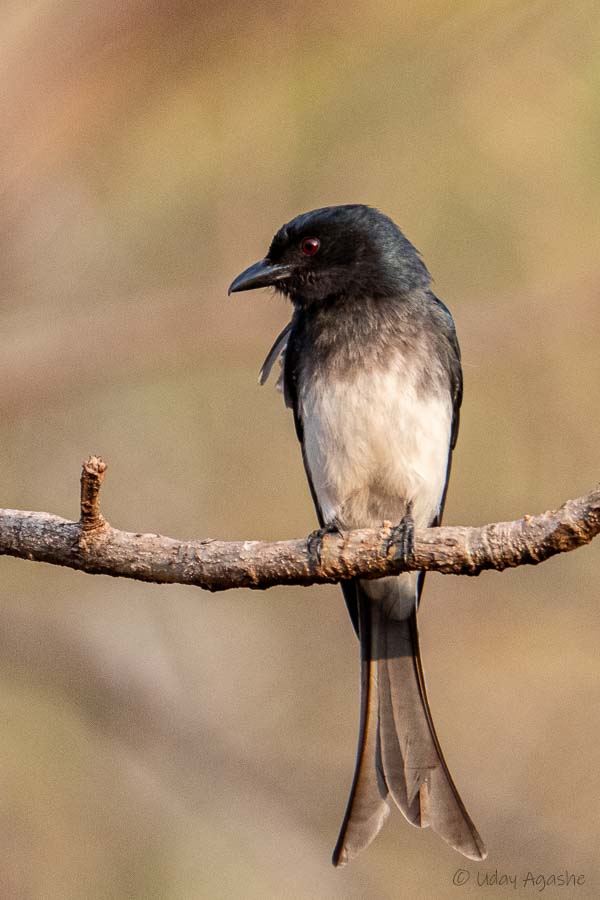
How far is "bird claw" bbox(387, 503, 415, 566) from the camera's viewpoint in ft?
10.9

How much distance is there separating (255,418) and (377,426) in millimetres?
2845

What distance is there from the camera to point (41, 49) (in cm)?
488

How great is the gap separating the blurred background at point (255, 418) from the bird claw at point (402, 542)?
252cm

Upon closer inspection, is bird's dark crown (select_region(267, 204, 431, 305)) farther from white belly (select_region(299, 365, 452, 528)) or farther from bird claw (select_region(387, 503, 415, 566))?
bird claw (select_region(387, 503, 415, 566))

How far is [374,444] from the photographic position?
4.52m

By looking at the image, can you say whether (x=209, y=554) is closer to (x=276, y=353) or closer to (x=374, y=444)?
(x=374, y=444)

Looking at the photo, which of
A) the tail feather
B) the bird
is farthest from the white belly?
the tail feather

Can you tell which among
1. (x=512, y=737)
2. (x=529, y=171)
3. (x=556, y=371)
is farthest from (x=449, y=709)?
(x=529, y=171)

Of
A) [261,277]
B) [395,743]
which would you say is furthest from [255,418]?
[395,743]

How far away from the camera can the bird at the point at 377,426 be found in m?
4.33

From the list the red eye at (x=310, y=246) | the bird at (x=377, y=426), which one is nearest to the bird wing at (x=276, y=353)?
the bird at (x=377, y=426)

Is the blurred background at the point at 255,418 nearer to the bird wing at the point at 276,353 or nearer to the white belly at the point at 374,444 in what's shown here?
the bird wing at the point at 276,353

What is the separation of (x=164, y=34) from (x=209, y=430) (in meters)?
2.76

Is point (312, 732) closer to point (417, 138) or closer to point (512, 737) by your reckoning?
point (512, 737)
